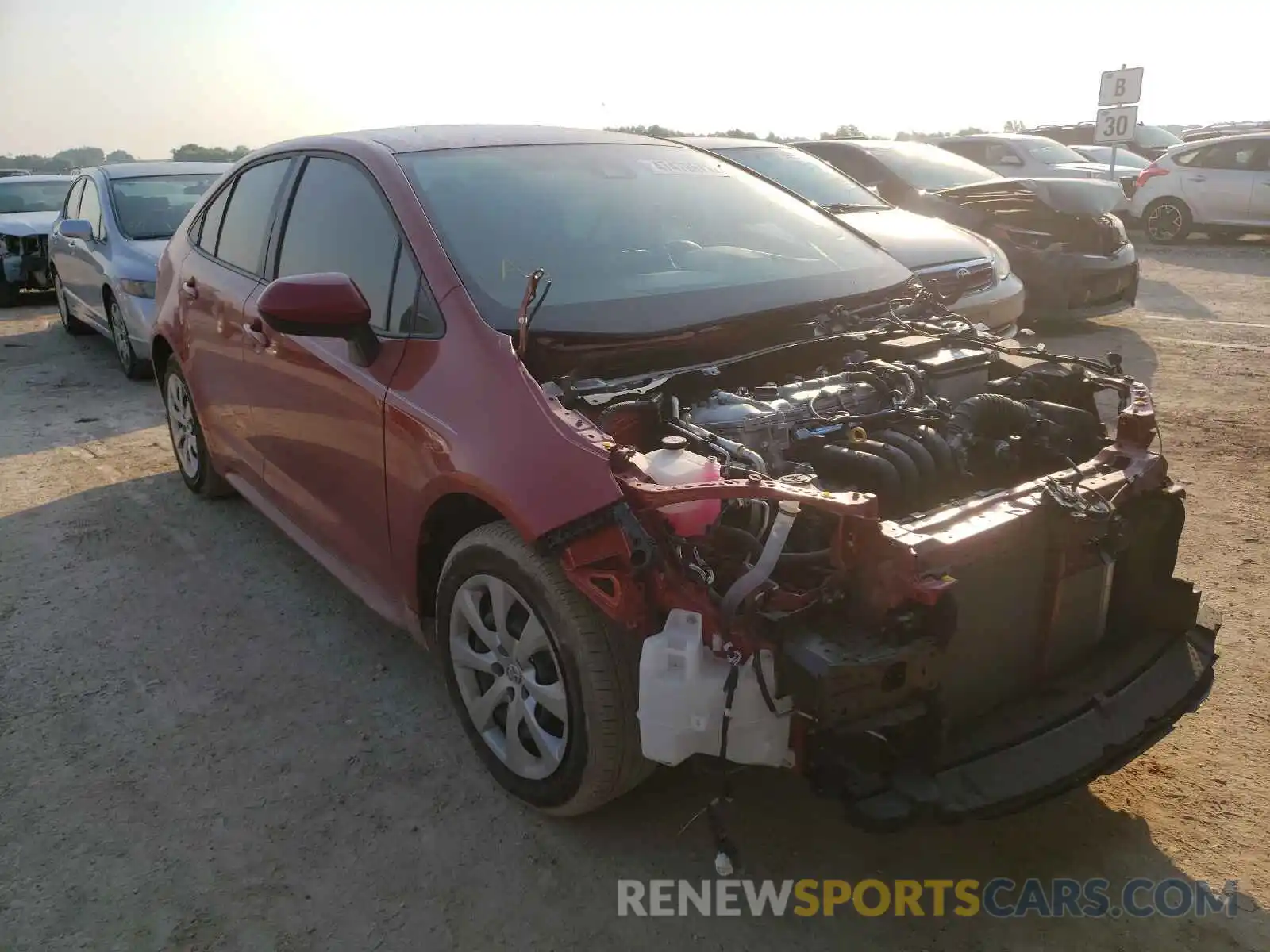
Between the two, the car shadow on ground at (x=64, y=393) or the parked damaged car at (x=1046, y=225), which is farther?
the parked damaged car at (x=1046, y=225)

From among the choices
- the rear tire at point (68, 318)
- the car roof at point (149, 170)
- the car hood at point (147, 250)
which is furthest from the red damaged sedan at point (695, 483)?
the rear tire at point (68, 318)

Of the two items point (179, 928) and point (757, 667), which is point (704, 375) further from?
point (179, 928)

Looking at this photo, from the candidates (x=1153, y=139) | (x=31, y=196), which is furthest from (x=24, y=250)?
(x=1153, y=139)

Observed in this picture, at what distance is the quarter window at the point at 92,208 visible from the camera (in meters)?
8.56

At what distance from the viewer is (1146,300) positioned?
33.4ft

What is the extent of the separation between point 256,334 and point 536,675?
200 centimetres

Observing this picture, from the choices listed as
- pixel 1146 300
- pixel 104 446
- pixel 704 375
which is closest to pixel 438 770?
pixel 704 375

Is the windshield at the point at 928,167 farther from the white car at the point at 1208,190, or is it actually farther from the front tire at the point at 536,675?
the front tire at the point at 536,675

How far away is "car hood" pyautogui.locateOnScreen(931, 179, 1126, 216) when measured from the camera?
27.3 ft

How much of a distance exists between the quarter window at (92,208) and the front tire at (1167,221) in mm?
14069

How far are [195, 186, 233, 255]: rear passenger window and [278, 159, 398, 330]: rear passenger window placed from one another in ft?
3.01

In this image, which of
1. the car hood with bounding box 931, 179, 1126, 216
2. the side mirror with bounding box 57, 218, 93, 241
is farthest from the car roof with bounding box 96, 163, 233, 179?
the car hood with bounding box 931, 179, 1126, 216

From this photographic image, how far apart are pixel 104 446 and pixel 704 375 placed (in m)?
4.93

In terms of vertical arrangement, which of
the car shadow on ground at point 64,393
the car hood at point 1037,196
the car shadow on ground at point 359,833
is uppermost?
the car hood at point 1037,196
